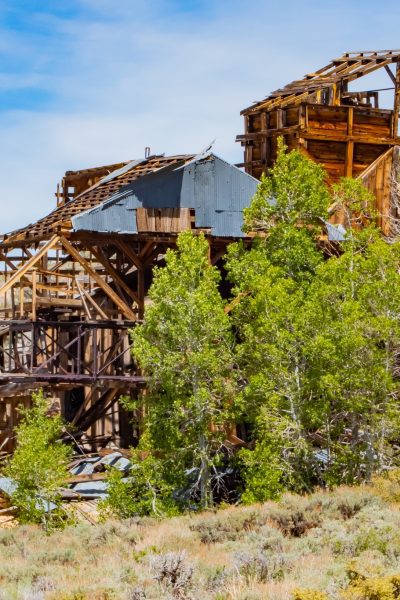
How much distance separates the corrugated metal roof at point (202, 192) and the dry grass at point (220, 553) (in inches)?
399

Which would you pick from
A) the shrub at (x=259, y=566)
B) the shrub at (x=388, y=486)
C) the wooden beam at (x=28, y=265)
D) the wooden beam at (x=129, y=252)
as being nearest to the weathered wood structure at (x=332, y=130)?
the wooden beam at (x=129, y=252)

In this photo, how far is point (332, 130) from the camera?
112 ft

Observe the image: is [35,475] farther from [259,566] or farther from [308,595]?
[308,595]

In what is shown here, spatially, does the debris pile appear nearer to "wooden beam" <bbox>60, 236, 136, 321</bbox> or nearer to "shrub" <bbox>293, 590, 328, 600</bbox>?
"wooden beam" <bbox>60, 236, 136, 321</bbox>

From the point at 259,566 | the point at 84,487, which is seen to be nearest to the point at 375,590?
the point at 259,566

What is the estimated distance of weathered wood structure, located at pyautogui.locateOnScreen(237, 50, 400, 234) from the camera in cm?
3378

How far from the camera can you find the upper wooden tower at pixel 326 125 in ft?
111

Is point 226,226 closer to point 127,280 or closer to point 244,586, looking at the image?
point 127,280

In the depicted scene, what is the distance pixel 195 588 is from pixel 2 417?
17.8 meters

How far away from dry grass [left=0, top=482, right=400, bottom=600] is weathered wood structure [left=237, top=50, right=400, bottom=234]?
17.1 meters

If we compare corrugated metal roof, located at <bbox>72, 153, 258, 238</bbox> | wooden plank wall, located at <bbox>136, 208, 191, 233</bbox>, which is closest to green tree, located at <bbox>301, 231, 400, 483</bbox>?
corrugated metal roof, located at <bbox>72, 153, 258, 238</bbox>

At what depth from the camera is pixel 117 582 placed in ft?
43.3

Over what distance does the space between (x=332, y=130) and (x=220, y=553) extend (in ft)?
71.3

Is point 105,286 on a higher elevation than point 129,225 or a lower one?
lower
